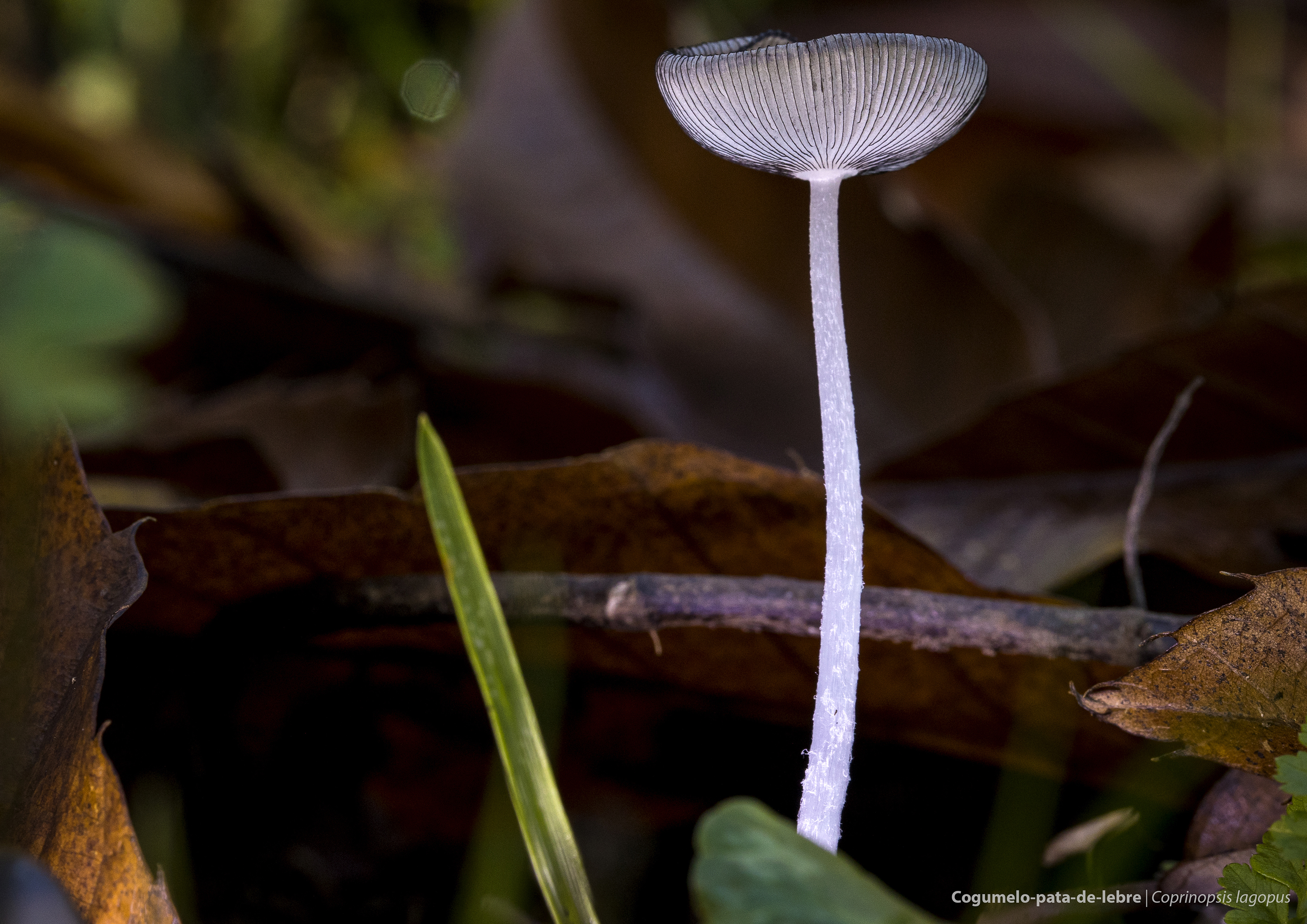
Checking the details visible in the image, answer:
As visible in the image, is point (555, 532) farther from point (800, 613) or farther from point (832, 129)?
point (832, 129)

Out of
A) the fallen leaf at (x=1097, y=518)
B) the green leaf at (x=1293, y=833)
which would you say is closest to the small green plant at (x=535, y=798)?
the green leaf at (x=1293, y=833)

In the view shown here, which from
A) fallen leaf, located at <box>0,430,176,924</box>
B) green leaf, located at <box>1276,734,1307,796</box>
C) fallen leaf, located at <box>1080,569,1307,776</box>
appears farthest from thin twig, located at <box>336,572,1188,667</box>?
fallen leaf, located at <box>0,430,176,924</box>

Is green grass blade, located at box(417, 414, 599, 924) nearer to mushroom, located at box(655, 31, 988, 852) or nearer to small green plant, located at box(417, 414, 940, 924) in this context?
small green plant, located at box(417, 414, 940, 924)

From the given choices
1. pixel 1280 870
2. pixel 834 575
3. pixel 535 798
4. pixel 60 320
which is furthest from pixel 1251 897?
pixel 60 320

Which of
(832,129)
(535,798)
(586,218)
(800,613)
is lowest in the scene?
(535,798)

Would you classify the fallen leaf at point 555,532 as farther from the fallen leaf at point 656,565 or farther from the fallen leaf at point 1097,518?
the fallen leaf at point 1097,518
